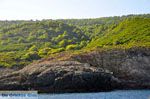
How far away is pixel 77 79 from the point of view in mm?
112062

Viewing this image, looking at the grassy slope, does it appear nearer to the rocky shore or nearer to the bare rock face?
the rocky shore

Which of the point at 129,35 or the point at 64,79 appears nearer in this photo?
the point at 64,79

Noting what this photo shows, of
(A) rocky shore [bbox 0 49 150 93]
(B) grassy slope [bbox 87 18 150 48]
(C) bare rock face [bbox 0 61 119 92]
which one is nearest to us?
(C) bare rock face [bbox 0 61 119 92]

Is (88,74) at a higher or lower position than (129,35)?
lower

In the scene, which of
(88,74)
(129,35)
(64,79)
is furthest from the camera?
(129,35)

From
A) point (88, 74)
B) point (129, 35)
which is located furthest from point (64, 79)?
point (129, 35)

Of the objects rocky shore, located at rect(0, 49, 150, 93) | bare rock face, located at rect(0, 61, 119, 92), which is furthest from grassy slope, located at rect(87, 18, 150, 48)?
bare rock face, located at rect(0, 61, 119, 92)

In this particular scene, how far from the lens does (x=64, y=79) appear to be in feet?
369

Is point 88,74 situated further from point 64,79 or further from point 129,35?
point 129,35

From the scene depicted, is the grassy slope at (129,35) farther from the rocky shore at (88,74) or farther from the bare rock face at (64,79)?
the bare rock face at (64,79)

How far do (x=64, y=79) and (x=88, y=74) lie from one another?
5.85 metres

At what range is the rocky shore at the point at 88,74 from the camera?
112 metres

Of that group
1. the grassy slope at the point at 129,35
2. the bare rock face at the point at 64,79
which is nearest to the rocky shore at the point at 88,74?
the bare rock face at the point at 64,79

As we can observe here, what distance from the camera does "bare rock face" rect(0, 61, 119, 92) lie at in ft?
368
